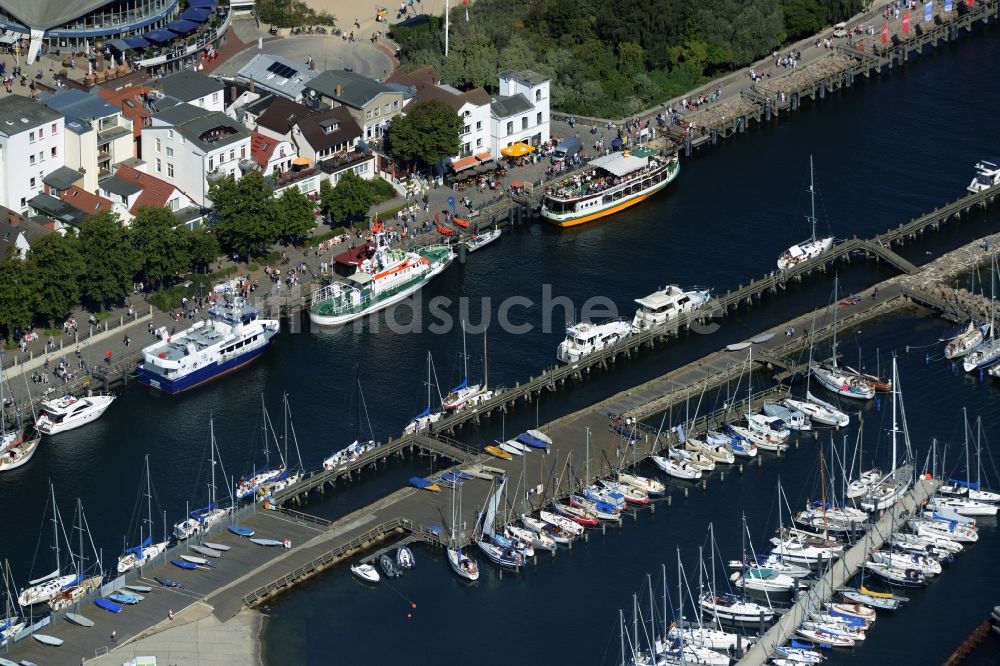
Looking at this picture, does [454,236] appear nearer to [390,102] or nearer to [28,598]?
[390,102]

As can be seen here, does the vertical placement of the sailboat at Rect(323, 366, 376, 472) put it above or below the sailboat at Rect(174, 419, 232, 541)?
above

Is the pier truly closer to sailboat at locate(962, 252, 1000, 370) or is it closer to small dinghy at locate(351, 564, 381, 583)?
sailboat at locate(962, 252, 1000, 370)

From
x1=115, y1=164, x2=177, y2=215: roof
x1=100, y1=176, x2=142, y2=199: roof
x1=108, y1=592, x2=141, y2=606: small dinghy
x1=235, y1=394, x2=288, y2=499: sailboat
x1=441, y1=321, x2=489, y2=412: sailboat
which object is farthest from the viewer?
x1=100, y1=176, x2=142, y2=199: roof

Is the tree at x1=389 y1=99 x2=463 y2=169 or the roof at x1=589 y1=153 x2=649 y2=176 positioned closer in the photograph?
the tree at x1=389 y1=99 x2=463 y2=169

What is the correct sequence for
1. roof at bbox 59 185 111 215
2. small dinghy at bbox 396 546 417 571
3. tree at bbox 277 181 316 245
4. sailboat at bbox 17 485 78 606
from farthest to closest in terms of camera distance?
1. roof at bbox 59 185 111 215
2. tree at bbox 277 181 316 245
3. small dinghy at bbox 396 546 417 571
4. sailboat at bbox 17 485 78 606

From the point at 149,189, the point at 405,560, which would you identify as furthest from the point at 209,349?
the point at 405,560

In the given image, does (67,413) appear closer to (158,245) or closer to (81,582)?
(158,245)

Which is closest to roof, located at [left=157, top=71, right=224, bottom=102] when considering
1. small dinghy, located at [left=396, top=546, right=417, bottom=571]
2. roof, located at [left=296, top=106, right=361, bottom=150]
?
roof, located at [left=296, top=106, right=361, bottom=150]
